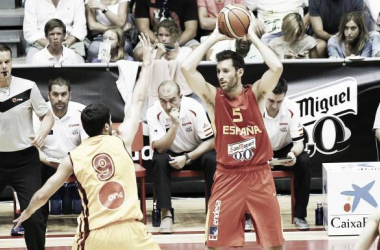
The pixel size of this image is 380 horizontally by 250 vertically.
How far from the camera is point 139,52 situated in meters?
11.5

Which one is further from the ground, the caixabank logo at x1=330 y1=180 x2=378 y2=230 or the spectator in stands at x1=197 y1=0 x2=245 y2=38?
the spectator in stands at x1=197 y1=0 x2=245 y2=38

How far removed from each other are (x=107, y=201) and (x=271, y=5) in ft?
21.3

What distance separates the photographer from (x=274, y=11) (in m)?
12.3

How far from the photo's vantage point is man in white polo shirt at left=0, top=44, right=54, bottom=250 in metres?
8.60

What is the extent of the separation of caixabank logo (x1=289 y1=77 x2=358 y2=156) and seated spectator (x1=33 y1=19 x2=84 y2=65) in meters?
2.63

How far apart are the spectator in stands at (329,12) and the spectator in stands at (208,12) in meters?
0.93

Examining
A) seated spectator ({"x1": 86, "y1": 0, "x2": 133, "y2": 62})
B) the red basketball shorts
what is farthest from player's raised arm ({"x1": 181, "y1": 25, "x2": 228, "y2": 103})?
seated spectator ({"x1": 86, "y1": 0, "x2": 133, "y2": 62})

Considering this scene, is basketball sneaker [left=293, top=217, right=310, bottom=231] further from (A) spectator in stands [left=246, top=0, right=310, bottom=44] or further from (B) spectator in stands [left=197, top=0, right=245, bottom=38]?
(B) spectator in stands [left=197, top=0, right=245, bottom=38]

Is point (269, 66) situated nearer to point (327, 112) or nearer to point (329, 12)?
point (327, 112)

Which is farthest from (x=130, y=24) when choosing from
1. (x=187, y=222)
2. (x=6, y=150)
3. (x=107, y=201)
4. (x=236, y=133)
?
(x=107, y=201)

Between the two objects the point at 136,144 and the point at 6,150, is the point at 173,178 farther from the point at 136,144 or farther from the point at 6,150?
the point at 6,150

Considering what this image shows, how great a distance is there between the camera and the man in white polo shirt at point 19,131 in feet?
28.2

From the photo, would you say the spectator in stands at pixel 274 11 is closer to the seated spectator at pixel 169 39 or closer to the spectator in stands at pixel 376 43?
the spectator in stands at pixel 376 43


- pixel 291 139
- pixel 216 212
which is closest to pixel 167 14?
pixel 291 139
